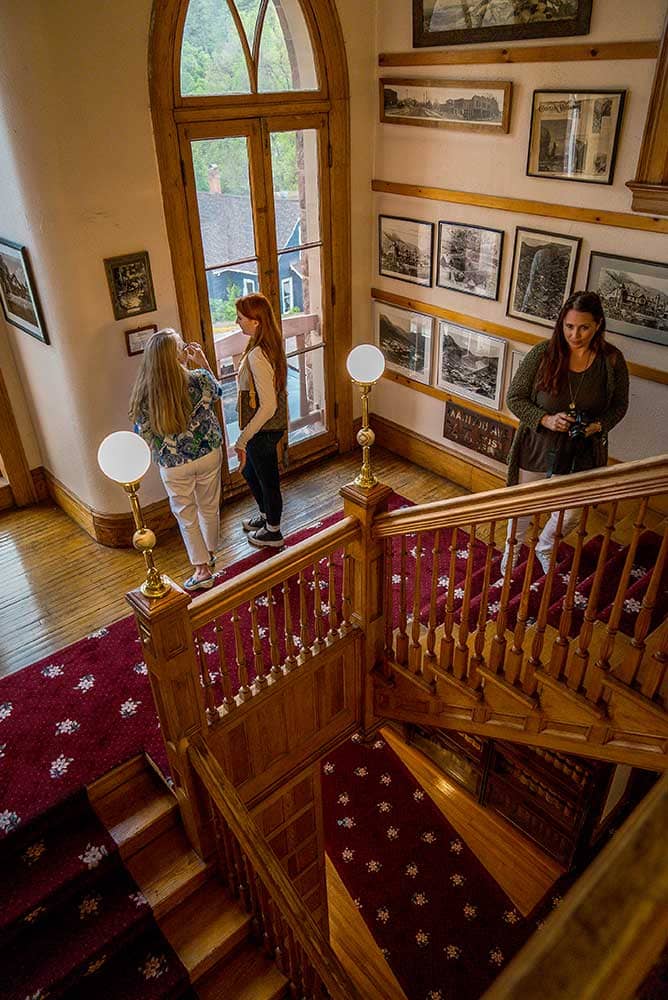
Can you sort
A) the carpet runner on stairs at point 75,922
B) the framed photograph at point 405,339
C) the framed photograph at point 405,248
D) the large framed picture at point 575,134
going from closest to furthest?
the carpet runner on stairs at point 75,922, the large framed picture at point 575,134, the framed photograph at point 405,248, the framed photograph at point 405,339

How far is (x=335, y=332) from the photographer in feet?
18.6

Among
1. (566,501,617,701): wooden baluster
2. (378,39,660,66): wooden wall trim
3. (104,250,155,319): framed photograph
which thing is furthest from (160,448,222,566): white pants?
(378,39,660,66): wooden wall trim

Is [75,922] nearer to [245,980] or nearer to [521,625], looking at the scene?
[245,980]

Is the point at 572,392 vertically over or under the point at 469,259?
under

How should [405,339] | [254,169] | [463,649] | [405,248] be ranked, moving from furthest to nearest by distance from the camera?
1. [405,339]
2. [405,248]
3. [254,169]
4. [463,649]

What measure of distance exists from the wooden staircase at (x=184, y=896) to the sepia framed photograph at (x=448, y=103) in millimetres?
4272

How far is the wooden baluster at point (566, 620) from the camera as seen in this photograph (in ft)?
7.72

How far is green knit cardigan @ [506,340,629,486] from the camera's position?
3236mm

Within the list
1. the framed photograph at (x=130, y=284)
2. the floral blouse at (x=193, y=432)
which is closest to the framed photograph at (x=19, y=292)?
the framed photograph at (x=130, y=284)

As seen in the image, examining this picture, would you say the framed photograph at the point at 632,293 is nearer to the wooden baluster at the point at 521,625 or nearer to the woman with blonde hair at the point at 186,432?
the wooden baluster at the point at 521,625

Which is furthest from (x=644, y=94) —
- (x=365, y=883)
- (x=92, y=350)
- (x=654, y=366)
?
(x=365, y=883)

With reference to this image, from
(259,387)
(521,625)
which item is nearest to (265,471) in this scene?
(259,387)

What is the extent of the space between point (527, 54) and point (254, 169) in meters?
1.84

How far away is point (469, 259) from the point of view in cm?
487
